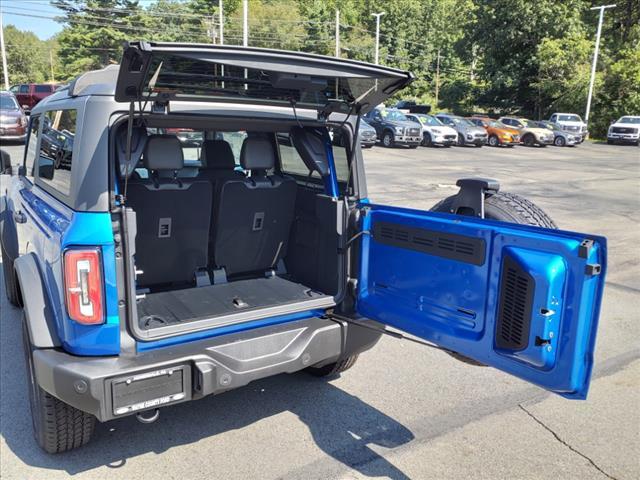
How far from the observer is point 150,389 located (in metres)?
2.66

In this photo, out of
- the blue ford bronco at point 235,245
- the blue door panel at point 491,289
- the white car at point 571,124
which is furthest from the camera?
the white car at point 571,124

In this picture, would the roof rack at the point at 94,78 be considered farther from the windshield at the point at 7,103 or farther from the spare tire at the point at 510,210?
the windshield at the point at 7,103

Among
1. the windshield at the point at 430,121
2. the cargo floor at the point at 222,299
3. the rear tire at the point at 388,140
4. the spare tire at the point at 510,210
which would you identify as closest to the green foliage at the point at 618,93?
the windshield at the point at 430,121

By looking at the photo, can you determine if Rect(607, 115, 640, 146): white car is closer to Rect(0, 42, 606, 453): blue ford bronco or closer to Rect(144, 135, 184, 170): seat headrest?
Rect(0, 42, 606, 453): blue ford bronco

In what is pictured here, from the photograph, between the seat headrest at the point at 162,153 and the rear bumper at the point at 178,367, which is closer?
the rear bumper at the point at 178,367

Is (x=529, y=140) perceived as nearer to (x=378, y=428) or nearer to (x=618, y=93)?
(x=618, y=93)

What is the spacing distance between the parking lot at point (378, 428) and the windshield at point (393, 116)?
21955 mm

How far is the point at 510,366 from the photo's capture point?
2578mm

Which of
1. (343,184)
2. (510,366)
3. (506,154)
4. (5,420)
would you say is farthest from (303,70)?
(506,154)

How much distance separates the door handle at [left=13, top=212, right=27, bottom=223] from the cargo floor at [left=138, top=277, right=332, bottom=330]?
3.21 feet

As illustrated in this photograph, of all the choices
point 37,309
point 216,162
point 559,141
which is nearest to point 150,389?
point 37,309

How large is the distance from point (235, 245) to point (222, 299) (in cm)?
50

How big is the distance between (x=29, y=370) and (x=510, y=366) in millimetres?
2593

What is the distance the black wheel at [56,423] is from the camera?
2.87m
